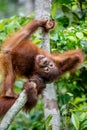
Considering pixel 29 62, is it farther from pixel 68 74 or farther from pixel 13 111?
pixel 13 111

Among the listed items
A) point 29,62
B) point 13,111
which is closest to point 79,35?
point 29,62

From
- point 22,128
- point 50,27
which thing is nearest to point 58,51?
point 50,27

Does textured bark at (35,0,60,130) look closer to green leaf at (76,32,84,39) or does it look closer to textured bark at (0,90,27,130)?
green leaf at (76,32,84,39)

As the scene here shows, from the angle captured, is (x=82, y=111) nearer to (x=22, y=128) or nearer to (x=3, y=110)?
(x=3, y=110)

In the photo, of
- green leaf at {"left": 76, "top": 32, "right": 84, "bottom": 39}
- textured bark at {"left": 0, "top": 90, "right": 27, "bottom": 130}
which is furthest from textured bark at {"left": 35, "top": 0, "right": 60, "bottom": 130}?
textured bark at {"left": 0, "top": 90, "right": 27, "bottom": 130}

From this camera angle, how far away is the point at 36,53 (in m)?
3.45

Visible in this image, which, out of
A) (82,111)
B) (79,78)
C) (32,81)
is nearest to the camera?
(32,81)

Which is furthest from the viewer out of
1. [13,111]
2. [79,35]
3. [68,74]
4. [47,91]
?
[68,74]

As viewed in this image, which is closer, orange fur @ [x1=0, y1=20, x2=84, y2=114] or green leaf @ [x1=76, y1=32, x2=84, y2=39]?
orange fur @ [x1=0, y1=20, x2=84, y2=114]

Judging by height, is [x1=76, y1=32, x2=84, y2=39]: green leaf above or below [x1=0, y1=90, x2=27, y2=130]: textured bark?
below

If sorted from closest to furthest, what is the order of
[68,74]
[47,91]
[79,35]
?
[47,91]
[79,35]
[68,74]

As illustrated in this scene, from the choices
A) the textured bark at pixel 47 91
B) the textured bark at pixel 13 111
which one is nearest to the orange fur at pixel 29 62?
the textured bark at pixel 47 91

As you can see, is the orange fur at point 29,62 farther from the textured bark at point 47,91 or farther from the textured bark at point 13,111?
the textured bark at point 13,111

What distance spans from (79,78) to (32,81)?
96 centimetres
